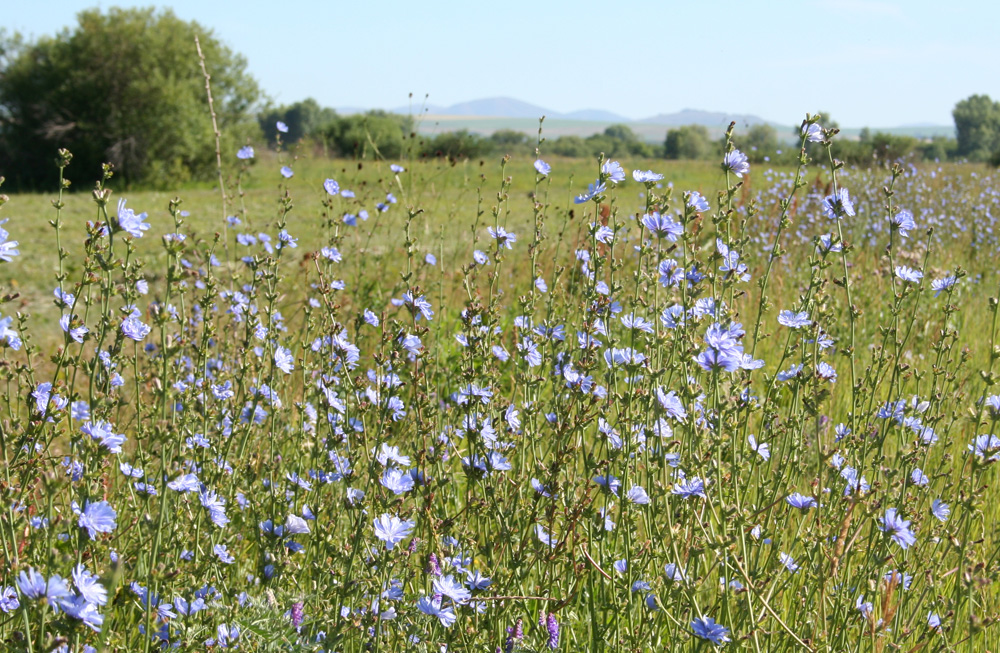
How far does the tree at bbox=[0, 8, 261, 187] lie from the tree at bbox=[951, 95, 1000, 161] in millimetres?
44015

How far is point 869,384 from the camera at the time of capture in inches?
80.8

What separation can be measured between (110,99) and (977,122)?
191ft

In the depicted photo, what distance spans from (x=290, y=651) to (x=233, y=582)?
2.61ft

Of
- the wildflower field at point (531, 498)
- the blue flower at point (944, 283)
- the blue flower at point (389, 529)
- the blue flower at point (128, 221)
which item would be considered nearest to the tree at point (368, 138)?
the wildflower field at point (531, 498)

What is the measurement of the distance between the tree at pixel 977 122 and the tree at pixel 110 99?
144ft

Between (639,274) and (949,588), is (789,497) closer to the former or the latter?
(639,274)

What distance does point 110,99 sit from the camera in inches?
832

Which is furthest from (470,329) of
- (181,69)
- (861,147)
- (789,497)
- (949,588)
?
(181,69)

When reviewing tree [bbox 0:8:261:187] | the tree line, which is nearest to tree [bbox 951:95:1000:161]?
the tree line

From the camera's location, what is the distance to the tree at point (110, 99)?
831 inches

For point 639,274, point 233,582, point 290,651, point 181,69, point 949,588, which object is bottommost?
point 949,588

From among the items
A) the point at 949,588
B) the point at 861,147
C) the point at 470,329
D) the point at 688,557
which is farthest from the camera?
the point at 861,147

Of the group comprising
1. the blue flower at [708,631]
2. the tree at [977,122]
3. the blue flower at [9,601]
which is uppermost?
the tree at [977,122]

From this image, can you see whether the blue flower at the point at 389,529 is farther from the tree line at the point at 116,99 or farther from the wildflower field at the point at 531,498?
the tree line at the point at 116,99
